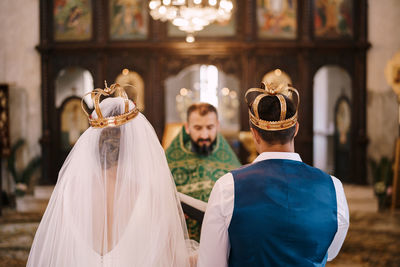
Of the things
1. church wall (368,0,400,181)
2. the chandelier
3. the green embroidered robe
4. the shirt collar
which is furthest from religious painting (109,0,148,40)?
the shirt collar

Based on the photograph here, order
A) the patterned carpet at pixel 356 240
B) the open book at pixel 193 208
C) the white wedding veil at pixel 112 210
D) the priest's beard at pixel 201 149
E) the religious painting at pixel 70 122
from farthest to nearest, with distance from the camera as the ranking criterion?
the religious painting at pixel 70 122 → the patterned carpet at pixel 356 240 → the priest's beard at pixel 201 149 → the open book at pixel 193 208 → the white wedding veil at pixel 112 210

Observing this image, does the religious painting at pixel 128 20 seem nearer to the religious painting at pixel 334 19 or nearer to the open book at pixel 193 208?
the religious painting at pixel 334 19

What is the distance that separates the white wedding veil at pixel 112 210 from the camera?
2568mm

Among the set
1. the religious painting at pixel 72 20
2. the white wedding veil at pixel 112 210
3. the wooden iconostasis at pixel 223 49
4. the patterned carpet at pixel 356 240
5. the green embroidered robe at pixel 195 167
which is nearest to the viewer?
the white wedding veil at pixel 112 210

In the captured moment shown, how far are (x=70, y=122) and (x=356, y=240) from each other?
7.07 metres

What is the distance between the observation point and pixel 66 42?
34.7ft

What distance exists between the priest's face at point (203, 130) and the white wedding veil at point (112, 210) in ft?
4.52

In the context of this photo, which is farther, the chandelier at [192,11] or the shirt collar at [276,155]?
the chandelier at [192,11]

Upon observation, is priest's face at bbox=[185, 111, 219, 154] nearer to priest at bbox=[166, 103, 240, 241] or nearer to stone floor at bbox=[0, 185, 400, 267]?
priest at bbox=[166, 103, 240, 241]

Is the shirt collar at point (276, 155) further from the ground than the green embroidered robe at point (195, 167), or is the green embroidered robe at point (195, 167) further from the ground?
the shirt collar at point (276, 155)

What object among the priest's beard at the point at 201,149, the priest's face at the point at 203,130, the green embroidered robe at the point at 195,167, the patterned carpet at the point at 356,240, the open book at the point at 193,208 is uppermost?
the priest's face at the point at 203,130

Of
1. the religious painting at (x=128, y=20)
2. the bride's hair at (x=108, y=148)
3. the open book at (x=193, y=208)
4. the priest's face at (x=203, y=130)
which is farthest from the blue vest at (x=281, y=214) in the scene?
the religious painting at (x=128, y=20)

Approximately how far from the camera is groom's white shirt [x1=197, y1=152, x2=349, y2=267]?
2.27 meters

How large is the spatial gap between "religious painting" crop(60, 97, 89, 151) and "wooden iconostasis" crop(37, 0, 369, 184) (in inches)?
12.8
